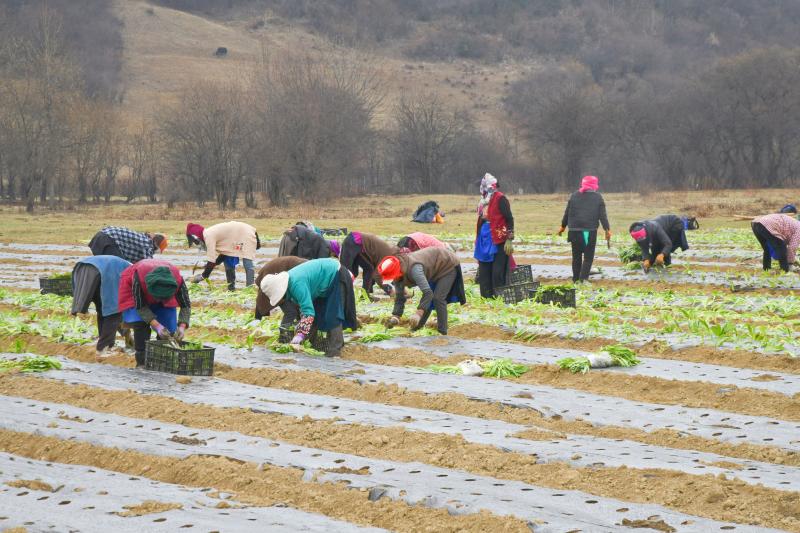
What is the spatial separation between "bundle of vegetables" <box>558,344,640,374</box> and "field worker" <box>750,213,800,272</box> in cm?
790

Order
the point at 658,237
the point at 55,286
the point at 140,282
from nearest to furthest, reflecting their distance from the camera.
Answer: the point at 140,282, the point at 55,286, the point at 658,237

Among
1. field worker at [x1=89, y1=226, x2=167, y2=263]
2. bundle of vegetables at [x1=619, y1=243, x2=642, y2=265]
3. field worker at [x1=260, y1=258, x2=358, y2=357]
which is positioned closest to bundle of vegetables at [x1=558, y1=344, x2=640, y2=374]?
field worker at [x1=260, y1=258, x2=358, y2=357]

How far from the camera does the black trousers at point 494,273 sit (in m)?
14.6

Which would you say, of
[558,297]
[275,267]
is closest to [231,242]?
[275,267]

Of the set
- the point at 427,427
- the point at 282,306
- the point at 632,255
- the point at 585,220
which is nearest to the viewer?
the point at 427,427

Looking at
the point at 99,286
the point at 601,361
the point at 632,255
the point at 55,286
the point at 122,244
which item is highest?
the point at 122,244

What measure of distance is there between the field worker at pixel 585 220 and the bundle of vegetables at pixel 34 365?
9.03 m

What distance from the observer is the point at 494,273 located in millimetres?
14711

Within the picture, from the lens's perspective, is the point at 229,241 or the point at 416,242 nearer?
the point at 416,242

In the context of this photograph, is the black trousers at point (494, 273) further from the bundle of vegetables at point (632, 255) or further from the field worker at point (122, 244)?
the bundle of vegetables at point (632, 255)

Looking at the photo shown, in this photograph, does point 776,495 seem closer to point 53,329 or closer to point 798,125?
point 53,329

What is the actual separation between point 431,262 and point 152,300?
3253mm

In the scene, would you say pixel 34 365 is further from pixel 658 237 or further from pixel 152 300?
pixel 658 237

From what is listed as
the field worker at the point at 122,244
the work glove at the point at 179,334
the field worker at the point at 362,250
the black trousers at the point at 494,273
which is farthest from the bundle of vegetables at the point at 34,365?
the black trousers at the point at 494,273
